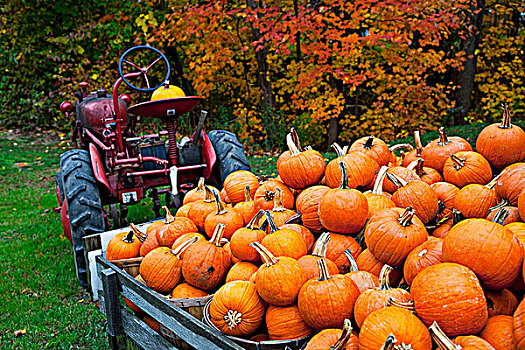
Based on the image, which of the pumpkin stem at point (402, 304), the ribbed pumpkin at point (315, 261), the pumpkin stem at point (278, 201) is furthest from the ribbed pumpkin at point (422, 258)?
the pumpkin stem at point (278, 201)

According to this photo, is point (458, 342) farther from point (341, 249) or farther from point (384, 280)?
point (341, 249)

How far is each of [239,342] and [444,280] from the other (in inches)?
34.9

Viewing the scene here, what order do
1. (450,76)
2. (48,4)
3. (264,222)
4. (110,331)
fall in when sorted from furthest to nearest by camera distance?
1. (48,4)
2. (450,76)
3. (110,331)
4. (264,222)

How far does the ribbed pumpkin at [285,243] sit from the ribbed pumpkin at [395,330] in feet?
2.19

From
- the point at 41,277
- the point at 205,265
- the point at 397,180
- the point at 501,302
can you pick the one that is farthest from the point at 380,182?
the point at 41,277

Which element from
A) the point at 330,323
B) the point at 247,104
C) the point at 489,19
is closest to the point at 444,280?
the point at 330,323

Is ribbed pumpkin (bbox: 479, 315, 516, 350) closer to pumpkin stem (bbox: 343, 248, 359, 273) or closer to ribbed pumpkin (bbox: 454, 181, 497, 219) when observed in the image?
pumpkin stem (bbox: 343, 248, 359, 273)

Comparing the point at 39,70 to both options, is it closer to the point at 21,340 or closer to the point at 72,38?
the point at 72,38

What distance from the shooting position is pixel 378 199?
2418mm

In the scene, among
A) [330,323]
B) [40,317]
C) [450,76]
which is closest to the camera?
[330,323]

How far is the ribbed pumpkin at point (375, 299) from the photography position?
171 cm

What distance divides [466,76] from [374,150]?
33.1 ft

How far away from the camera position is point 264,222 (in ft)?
8.40

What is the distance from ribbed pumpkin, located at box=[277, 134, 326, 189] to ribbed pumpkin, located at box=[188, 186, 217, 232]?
57 cm
